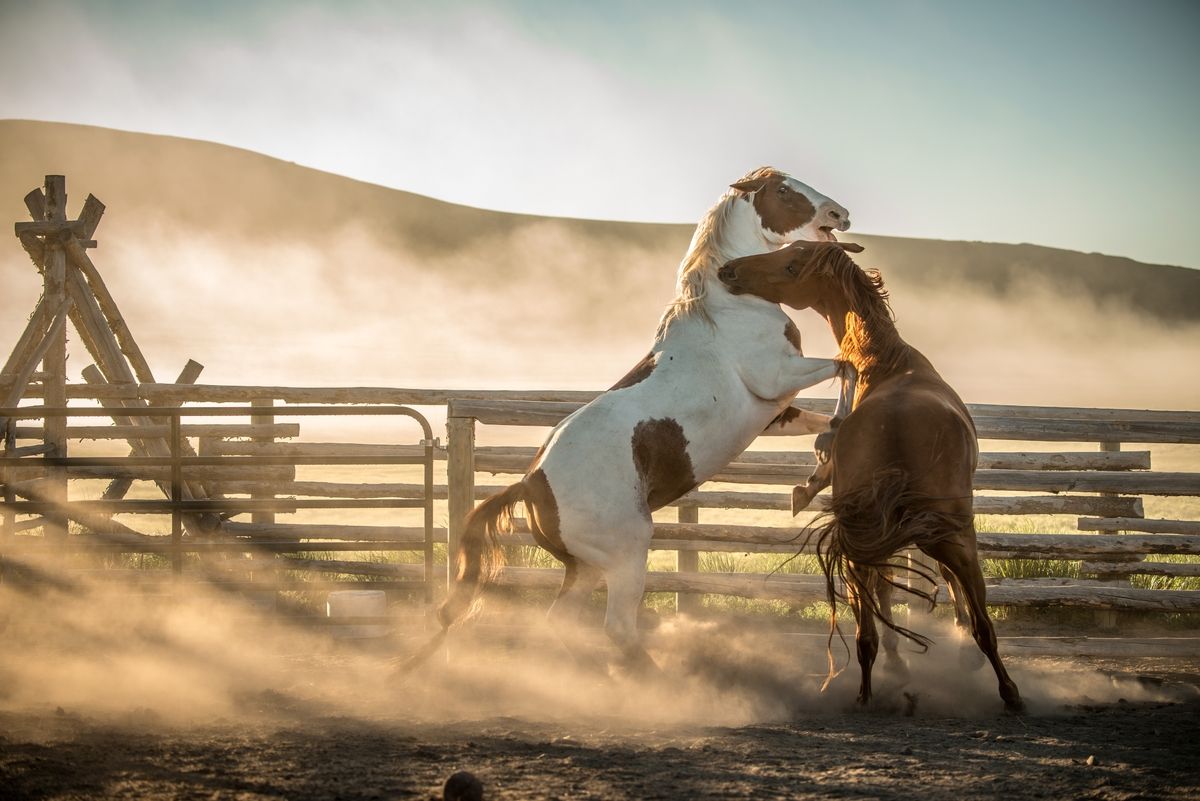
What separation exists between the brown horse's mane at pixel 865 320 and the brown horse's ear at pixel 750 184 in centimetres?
63

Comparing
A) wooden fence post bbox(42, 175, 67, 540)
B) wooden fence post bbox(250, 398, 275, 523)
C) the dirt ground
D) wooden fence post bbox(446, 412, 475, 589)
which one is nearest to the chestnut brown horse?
the dirt ground

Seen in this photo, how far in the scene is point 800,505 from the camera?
16.0 ft

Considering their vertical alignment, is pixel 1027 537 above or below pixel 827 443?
below

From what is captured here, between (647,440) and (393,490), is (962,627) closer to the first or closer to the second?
(647,440)

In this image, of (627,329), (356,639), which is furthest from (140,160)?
(356,639)

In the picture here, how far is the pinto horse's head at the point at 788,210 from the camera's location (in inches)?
211

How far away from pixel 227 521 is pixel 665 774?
7.06 meters

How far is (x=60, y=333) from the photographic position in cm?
924

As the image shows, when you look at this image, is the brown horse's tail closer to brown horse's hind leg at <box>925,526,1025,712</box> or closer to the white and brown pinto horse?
brown horse's hind leg at <box>925,526,1025,712</box>

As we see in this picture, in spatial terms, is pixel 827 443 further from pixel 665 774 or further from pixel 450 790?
pixel 450 790

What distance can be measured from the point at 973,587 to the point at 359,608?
399 cm

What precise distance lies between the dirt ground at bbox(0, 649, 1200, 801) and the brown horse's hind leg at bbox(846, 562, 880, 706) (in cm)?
14

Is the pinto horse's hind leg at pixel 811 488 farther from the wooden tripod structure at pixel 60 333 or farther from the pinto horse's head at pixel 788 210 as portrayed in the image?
the wooden tripod structure at pixel 60 333

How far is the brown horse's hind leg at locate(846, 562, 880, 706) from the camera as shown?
4316 millimetres
